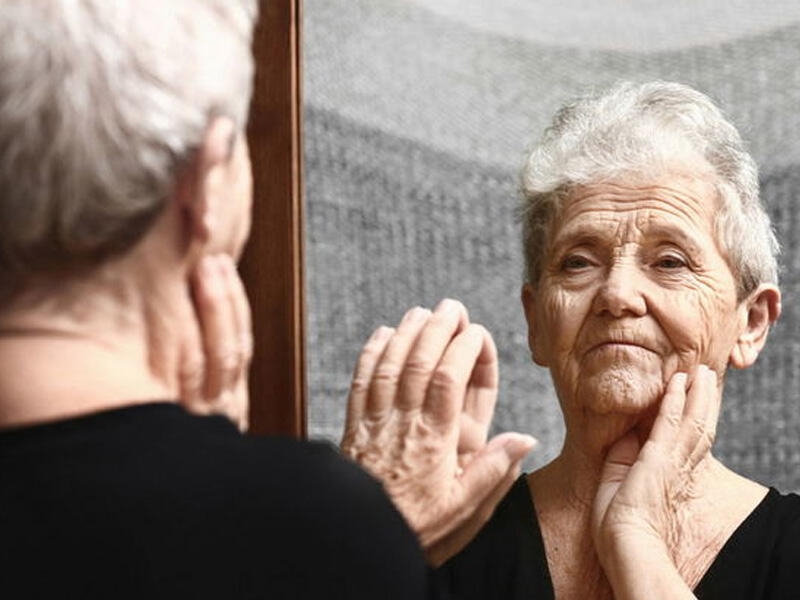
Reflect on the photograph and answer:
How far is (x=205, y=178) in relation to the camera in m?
0.94

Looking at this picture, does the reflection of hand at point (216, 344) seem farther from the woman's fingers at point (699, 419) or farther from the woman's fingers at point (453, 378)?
the woman's fingers at point (699, 419)

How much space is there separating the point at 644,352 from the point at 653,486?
5.9 inches

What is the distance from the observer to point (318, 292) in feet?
5.31

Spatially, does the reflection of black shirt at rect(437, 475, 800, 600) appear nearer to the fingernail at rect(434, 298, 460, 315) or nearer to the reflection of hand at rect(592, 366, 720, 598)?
the reflection of hand at rect(592, 366, 720, 598)

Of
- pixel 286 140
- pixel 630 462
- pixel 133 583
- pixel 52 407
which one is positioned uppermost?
pixel 286 140

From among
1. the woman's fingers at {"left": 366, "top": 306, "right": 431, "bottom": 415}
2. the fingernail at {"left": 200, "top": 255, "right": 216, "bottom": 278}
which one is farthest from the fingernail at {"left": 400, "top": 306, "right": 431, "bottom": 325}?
the fingernail at {"left": 200, "top": 255, "right": 216, "bottom": 278}

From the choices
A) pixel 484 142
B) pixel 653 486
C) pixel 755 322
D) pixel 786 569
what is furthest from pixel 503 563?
pixel 484 142

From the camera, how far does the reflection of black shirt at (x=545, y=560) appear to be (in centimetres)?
144

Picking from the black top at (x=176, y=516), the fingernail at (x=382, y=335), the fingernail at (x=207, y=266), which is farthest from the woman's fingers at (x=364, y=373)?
the black top at (x=176, y=516)

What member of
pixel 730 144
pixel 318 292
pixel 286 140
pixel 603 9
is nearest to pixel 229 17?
pixel 286 140

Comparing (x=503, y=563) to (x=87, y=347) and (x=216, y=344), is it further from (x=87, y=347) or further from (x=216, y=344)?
(x=87, y=347)

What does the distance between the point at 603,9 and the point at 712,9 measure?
141 mm

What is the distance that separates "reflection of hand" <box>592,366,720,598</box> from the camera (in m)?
1.41

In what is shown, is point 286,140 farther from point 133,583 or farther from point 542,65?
point 133,583
